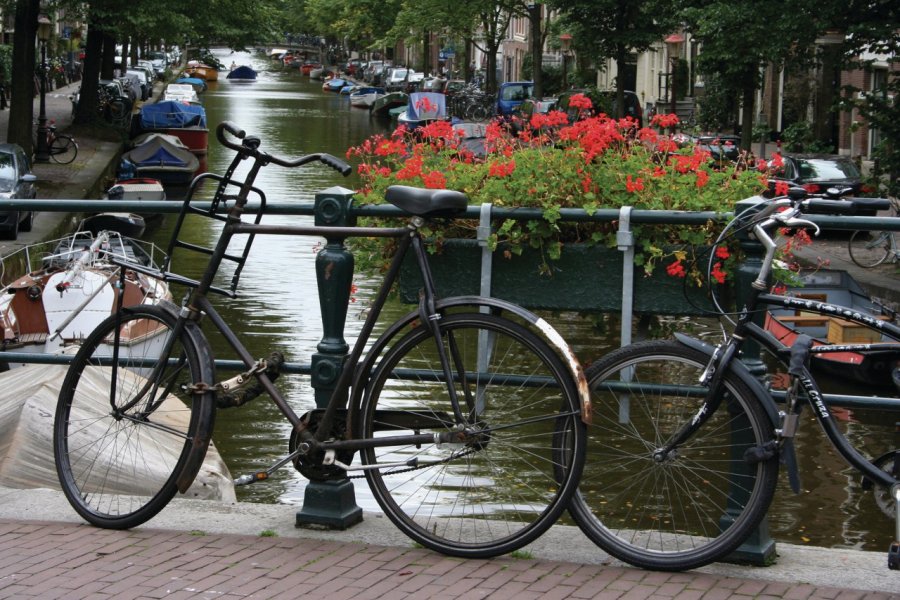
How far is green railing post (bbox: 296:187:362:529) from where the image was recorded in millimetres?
4801

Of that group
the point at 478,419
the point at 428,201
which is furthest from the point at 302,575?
the point at 428,201

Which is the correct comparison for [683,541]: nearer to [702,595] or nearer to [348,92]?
[702,595]

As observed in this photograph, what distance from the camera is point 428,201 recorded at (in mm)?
4516

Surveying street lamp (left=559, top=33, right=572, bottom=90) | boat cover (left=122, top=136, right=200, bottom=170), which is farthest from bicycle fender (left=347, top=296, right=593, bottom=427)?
street lamp (left=559, top=33, right=572, bottom=90)

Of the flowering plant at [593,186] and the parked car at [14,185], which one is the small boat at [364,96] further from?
the flowering plant at [593,186]

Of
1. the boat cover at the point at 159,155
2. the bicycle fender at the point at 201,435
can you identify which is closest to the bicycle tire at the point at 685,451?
the bicycle fender at the point at 201,435

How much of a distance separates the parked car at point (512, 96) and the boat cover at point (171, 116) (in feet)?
44.6

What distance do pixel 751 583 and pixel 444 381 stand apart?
1.22 meters

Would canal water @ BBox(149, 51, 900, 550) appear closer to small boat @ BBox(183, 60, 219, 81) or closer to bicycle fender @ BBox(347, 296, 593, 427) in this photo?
bicycle fender @ BBox(347, 296, 593, 427)

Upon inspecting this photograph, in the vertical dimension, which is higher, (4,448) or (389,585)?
(389,585)

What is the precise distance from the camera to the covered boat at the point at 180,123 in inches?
1590

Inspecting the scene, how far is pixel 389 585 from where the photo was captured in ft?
13.8

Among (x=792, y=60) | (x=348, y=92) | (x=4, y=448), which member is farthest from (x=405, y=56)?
(x=4, y=448)

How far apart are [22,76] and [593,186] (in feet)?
85.4
